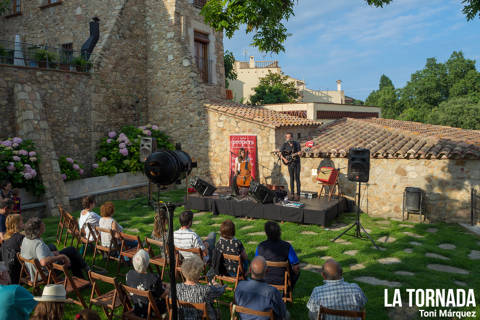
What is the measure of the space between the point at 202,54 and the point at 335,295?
13.6 meters

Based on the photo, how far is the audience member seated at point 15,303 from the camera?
9.08 feet

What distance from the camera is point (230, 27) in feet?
21.8

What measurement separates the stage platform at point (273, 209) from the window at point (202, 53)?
22.8ft

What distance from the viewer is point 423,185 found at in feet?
29.8

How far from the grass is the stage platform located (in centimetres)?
20

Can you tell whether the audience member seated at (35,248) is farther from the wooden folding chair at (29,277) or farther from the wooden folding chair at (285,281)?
the wooden folding chair at (285,281)

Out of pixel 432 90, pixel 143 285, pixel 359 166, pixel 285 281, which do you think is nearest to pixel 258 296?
pixel 285 281

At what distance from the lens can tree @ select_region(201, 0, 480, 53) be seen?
618 cm

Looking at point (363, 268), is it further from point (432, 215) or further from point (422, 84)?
point (422, 84)

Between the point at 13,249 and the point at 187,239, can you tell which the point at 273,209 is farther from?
the point at 13,249

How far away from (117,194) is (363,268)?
8632 millimetres

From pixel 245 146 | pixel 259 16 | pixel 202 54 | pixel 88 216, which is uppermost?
pixel 202 54

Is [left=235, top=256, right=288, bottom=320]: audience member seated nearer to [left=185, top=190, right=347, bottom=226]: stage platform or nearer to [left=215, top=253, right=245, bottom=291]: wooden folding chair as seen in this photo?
[left=215, top=253, right=245, bottom=291]: wooden folding chair

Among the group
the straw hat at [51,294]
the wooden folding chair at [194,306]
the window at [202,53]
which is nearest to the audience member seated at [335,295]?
the wooden folding chair at [194,306]
